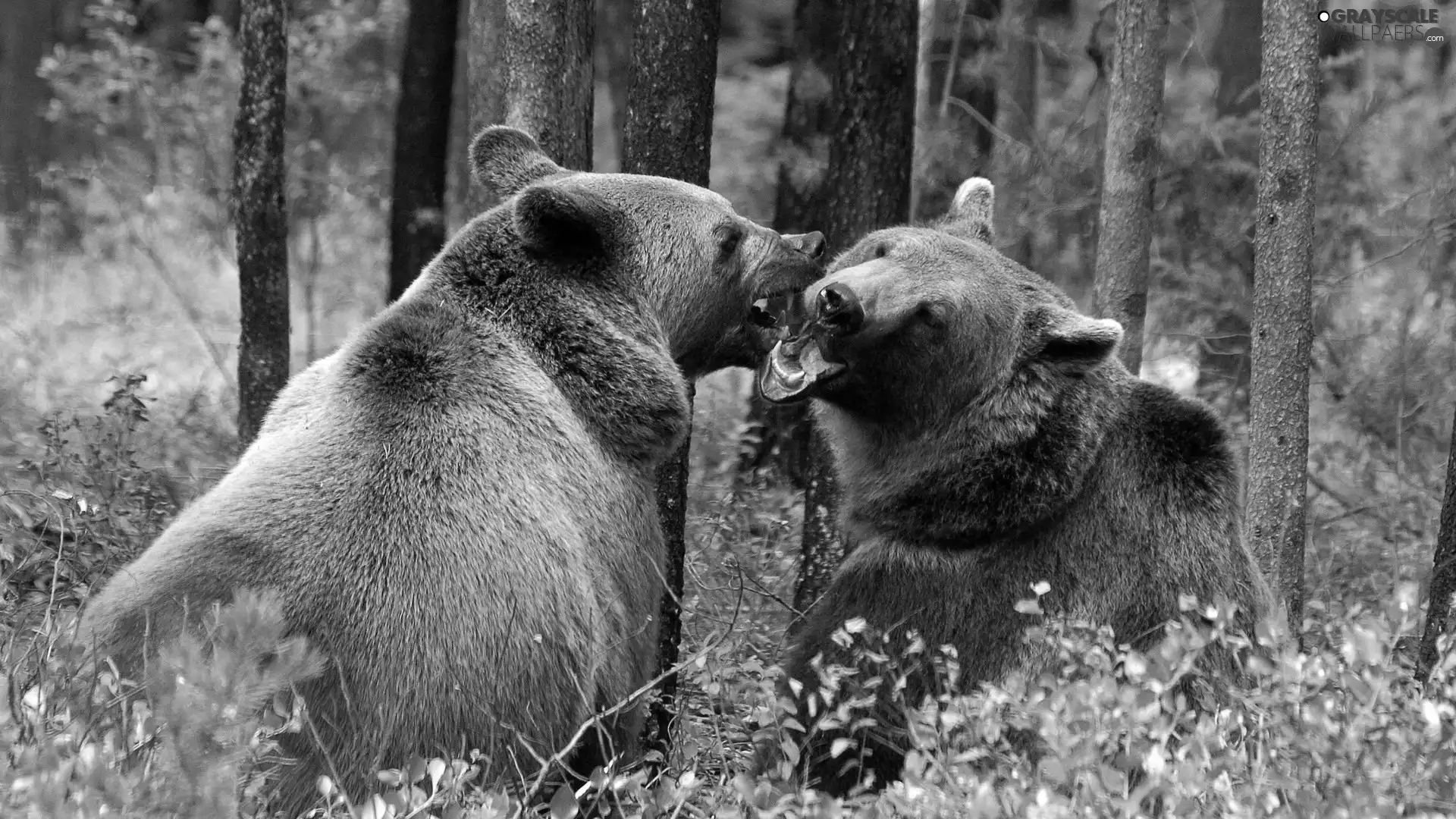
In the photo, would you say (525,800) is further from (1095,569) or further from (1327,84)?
(1327,84)

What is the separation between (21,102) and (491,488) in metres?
18.1

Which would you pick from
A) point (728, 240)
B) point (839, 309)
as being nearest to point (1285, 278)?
point (839, 309)

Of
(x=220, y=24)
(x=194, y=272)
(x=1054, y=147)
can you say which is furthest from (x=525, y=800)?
(x=194, y=272)

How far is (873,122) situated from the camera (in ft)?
22.8

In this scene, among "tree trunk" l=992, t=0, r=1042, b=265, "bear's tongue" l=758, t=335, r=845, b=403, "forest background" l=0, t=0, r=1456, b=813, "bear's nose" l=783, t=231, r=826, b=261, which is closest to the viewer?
"bear's tongue" l=758, t=335, r=845, b=403

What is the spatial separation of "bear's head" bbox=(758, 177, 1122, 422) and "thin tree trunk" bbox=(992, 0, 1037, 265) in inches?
206

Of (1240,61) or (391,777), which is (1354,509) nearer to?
(1240,61)

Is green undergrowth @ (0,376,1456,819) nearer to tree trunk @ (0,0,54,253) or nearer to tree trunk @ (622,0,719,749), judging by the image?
tree trunk @ (622,0,719,749)

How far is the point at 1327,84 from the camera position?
11.4m

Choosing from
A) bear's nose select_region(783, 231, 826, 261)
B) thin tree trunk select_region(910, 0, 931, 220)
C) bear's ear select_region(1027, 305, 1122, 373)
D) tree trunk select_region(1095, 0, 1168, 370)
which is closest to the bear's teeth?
bear's nose select_region(783, 231, 826, 261)

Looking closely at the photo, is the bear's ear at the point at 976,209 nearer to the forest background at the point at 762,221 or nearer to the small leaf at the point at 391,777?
the forest background at the point at 762,221

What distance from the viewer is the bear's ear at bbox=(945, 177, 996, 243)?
5.31 metres

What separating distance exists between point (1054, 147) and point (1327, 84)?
269 cm

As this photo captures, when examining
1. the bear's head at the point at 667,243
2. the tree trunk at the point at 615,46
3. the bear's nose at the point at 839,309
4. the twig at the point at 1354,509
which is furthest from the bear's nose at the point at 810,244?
the tree trunk at the point at 615,46
